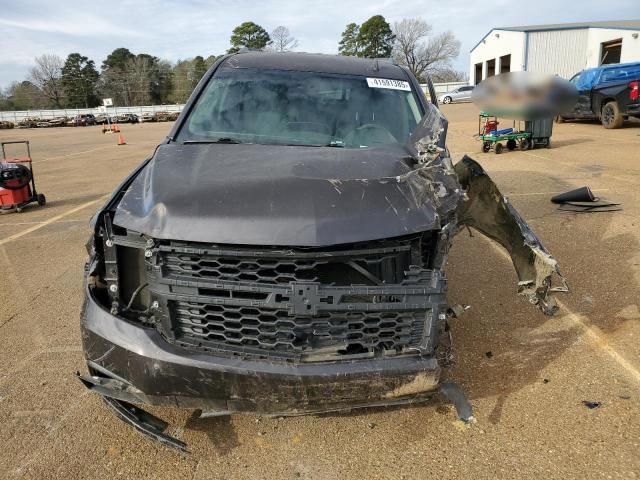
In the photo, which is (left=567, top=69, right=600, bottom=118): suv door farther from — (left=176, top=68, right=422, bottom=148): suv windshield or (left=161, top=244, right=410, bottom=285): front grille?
(left=161, top=244, right=410, bottom=285): front grille

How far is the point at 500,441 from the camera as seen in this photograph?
270 centimetres

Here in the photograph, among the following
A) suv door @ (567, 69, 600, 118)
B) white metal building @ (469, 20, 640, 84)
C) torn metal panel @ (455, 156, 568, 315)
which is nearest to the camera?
torn metal panel @ (455, 156, 568, 315)

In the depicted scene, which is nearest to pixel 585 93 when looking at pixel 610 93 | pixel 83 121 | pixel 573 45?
pixel 610 93

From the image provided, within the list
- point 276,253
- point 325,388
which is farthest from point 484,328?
point 276,253

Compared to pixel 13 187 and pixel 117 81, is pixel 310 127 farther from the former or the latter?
pixel 117 81

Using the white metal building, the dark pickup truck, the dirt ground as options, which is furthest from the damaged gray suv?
the white metal building

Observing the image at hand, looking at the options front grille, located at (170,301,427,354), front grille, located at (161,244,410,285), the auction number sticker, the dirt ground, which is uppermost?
the auction number sticker

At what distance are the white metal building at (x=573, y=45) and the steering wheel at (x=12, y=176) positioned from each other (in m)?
26.3

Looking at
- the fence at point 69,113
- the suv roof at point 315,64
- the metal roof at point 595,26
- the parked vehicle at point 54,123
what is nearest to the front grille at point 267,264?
the suv roof at point 315,64

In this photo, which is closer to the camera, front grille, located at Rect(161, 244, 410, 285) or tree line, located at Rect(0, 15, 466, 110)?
front grille, located at Rect(161, 244, 410, 285)

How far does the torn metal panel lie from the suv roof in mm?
1111

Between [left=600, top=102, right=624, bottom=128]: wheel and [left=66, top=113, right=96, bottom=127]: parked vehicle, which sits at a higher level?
[left=600, top=102, right=624, bottom=128]: wheel

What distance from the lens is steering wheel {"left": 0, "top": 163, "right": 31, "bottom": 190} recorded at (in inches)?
342

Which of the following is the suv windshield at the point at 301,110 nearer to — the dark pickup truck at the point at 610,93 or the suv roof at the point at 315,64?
the suv roof at the point at 315,64
